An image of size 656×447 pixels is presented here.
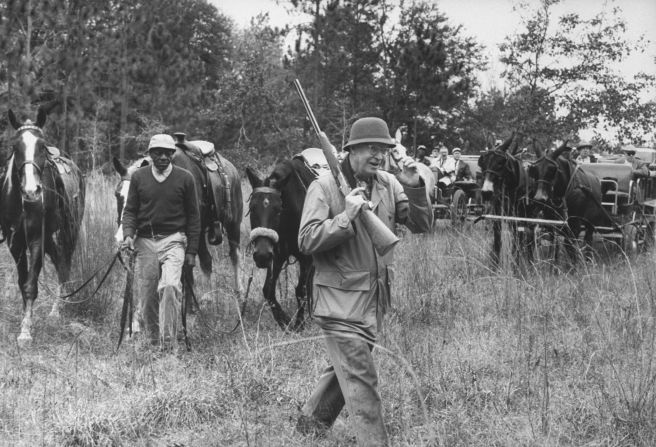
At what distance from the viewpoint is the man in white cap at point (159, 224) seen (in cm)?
671

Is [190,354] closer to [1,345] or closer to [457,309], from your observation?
[1,345]

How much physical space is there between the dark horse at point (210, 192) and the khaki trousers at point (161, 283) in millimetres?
1425

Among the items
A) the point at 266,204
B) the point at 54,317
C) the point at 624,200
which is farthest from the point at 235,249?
the point at 624,200

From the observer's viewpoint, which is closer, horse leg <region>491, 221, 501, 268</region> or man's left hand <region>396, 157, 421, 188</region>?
man's left hand <region>396, 157, 421, 188</region>

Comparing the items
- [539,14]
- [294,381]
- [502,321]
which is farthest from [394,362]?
[539,14]

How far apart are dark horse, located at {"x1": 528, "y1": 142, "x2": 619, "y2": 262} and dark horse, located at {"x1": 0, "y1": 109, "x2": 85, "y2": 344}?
6402mm

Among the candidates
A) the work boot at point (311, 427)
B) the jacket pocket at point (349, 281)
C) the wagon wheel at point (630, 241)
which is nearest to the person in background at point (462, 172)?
the wagon wheel at point (630, 241)

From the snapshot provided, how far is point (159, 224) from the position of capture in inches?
265

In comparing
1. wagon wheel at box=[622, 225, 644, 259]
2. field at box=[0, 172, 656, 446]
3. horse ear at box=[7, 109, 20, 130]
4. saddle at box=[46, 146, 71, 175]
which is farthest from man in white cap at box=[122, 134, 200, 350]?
wagon wheel at box=[622, 225, 644, 259]

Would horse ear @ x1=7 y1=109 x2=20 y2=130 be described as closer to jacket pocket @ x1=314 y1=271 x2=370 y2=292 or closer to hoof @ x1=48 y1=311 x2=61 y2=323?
hoof @ x1=48 y1=311 x2=61 y2=323

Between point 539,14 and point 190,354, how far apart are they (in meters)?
20.7

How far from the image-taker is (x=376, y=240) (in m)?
3.87

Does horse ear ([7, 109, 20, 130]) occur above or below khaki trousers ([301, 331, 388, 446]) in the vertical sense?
above

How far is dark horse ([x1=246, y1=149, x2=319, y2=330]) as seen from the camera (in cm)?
735
